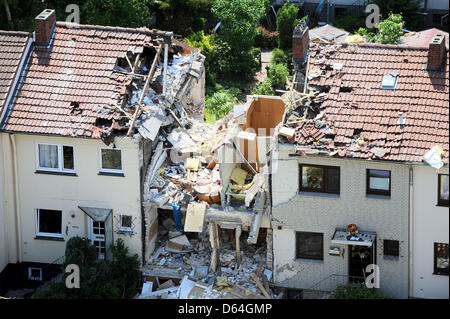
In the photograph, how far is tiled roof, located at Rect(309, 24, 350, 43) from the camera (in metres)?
53.8

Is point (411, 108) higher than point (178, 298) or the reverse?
higher

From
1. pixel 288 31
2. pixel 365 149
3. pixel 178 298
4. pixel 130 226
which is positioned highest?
pixel 288 31

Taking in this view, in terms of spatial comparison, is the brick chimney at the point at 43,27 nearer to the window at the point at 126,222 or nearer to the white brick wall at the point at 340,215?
the window at the point at 126,222

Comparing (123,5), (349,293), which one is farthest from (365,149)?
(123,5)

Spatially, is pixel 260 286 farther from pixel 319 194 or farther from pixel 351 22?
pixel 351 22

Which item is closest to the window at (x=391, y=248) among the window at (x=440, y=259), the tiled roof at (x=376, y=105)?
the window at (x=440, y=259)

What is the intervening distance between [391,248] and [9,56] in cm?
1749

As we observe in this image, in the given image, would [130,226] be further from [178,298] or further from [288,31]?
[288,31]

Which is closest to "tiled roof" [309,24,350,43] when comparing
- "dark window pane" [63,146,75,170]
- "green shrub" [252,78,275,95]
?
"green shrub" [252,78,275,95]

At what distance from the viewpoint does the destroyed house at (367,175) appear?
33969 mm

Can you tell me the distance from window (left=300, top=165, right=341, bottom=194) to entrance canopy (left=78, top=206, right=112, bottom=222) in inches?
320

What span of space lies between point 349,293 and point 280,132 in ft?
21.7

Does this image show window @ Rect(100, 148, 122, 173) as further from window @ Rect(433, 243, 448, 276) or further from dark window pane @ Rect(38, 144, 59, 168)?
window @ Rect(433, 243, 448, 276)

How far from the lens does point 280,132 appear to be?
34.7m
